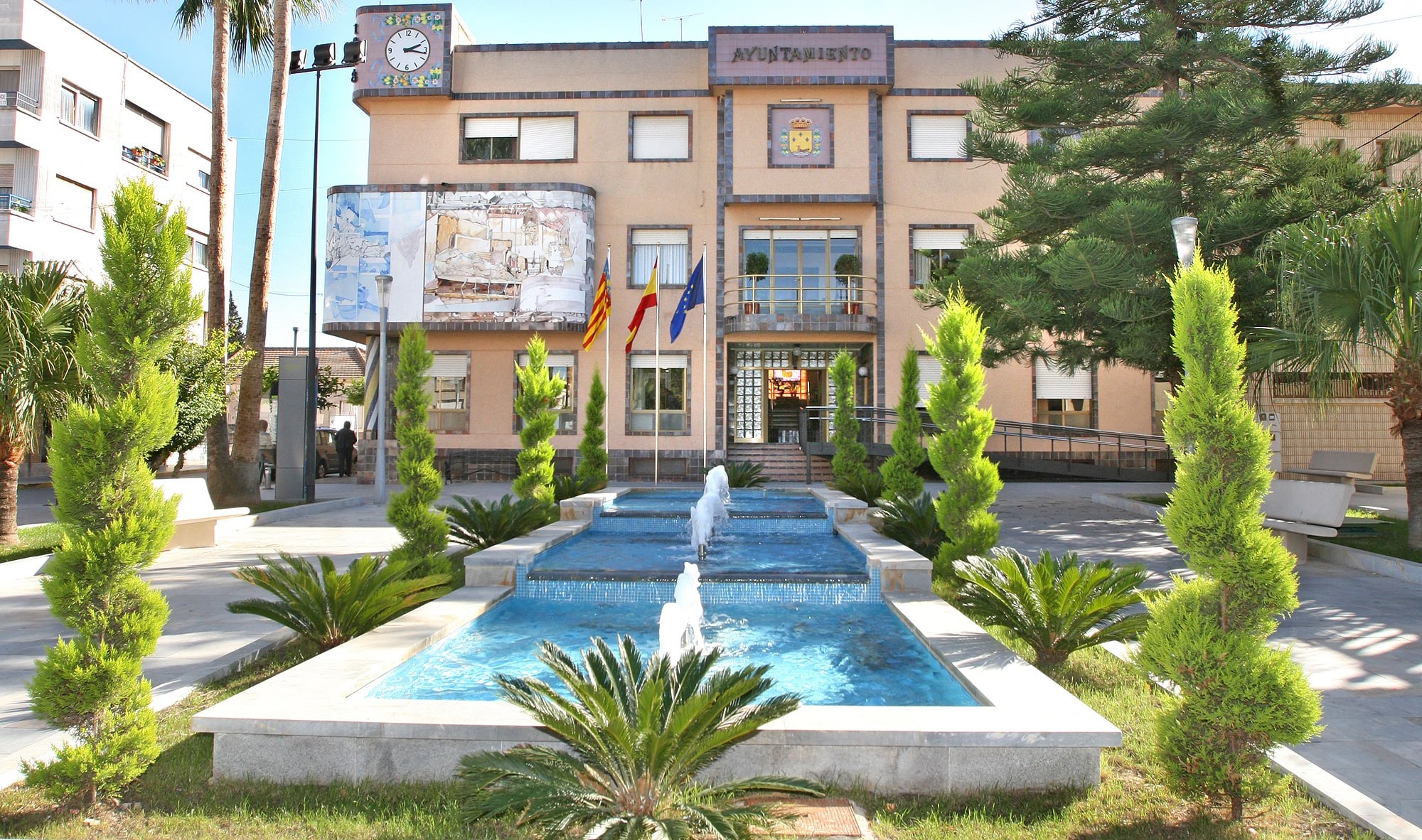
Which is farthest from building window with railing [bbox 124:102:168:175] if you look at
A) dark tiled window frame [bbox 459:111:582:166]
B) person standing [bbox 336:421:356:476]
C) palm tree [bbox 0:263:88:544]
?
palm tree [bbox 0:263:88:544]

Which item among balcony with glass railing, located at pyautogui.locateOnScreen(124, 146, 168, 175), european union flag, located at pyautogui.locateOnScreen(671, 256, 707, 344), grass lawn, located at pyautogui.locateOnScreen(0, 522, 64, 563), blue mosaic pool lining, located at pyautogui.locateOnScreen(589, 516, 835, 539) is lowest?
grass lawn, located at pyautogui.locateOnScreen(0, 522, 64, 563)

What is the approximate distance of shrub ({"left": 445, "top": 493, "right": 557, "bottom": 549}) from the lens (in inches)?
383

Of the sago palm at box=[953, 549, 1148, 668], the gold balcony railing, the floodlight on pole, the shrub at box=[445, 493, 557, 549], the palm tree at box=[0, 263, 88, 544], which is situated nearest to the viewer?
the floodlight on pole

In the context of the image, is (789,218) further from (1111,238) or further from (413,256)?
(1111,238)

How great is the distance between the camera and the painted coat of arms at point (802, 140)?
23016 millimetres

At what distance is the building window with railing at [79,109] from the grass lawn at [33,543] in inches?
704

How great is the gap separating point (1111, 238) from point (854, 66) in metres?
11.9

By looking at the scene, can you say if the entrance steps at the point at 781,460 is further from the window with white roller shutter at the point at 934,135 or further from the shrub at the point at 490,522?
the shrub at the point at 490,522

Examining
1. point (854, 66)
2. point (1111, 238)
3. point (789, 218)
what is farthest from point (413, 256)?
point (1111, 238)

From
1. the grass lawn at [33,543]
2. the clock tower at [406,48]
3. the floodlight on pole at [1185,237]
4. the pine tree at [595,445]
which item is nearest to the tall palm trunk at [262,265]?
the grass lawn at [33,543]

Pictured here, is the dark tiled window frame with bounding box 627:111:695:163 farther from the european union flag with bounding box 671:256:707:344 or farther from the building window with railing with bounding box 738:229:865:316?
the european union flag with bounding box 671:256:707:344

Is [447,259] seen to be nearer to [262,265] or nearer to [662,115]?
[662,115]

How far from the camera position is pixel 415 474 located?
784 cm

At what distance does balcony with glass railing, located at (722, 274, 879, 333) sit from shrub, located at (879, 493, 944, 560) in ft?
44.1
